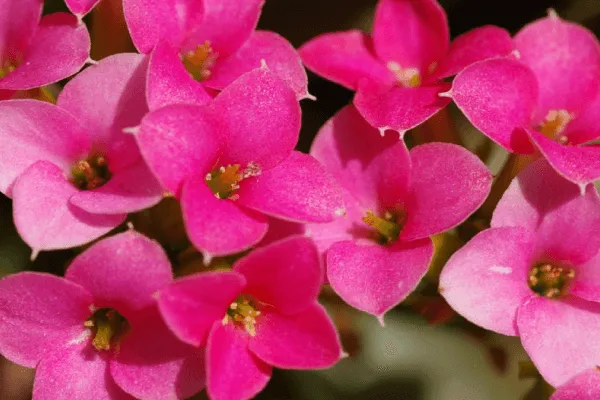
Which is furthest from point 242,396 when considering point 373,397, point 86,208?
point 373,397

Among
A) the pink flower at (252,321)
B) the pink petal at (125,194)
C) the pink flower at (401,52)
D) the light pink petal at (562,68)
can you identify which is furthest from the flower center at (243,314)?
the light pink petal at (562,68)

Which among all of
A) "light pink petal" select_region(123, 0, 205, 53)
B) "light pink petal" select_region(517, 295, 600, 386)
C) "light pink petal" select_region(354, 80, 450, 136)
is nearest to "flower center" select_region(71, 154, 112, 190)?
"light pink petal" select_region(123, 0, 205, 53)

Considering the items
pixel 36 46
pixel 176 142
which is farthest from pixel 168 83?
pixel 36 46

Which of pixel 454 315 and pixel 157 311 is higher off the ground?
pixel 157 311

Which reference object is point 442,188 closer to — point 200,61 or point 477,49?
point 477,49

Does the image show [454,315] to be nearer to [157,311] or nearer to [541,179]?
[541,179]

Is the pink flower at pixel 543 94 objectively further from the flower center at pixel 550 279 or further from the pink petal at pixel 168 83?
the pink petal at pixel 168 83

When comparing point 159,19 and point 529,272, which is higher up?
point 159,19
